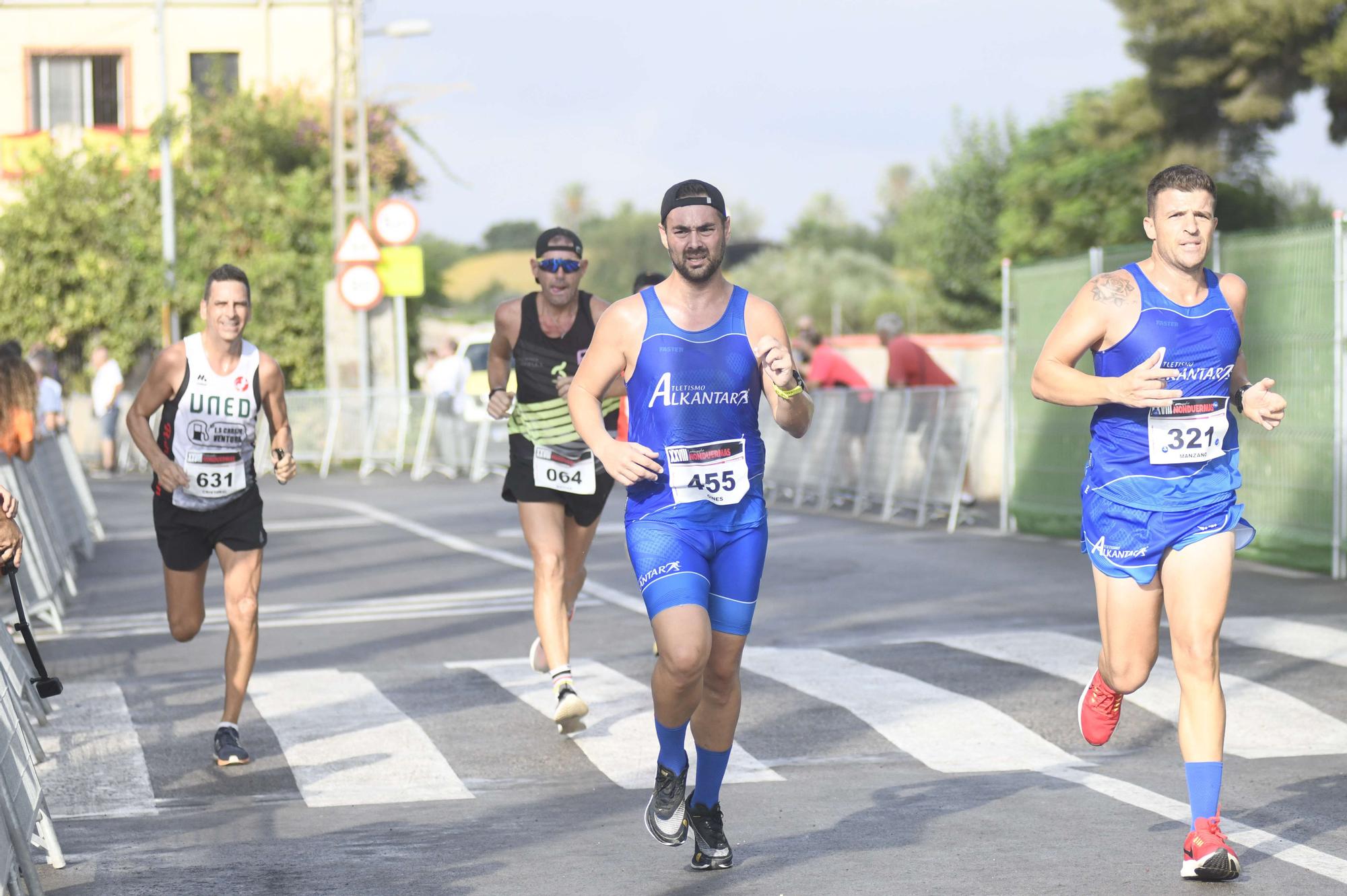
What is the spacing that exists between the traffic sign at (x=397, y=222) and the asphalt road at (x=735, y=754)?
17978mm

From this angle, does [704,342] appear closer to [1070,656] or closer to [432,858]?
[432,858]

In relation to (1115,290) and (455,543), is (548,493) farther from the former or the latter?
(455,543)

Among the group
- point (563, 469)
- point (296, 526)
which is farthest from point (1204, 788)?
point (296, 526)

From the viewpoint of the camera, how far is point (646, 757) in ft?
25.9

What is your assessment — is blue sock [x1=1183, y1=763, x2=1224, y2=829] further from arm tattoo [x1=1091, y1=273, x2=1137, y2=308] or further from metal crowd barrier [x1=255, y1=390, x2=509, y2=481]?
metal crowd barrier [x1=255, y1=390, x2=509, y2=481]

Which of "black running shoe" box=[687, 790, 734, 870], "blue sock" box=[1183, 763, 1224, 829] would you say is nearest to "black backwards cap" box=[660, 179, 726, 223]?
"black running shoe" box=[687, 790, 734, 870]

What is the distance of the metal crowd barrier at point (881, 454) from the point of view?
A: 18703 millimetres

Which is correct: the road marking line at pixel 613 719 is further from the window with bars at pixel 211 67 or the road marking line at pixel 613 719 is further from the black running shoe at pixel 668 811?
the window with bars at pixel 211 67

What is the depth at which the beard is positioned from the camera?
19.7 ft

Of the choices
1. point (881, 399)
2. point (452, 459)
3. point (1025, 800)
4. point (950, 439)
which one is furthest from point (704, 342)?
point (452, 459)

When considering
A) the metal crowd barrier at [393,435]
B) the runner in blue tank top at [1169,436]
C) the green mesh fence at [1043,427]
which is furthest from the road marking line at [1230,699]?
the metal crowd barrier at [393,435]

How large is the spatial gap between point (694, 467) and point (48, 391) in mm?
15530

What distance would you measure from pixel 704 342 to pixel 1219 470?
5.46 ft

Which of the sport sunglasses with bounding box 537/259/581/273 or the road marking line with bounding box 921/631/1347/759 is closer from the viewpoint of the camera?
the road marking line with bounding box 921/631/1347/759
